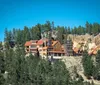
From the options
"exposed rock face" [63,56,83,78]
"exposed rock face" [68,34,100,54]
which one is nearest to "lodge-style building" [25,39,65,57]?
"exposed rock face" [63,56,83,78]

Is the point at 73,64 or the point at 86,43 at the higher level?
the point at 86,43

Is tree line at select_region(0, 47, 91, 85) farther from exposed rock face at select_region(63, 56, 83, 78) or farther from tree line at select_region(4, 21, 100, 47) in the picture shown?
tree line at select_region(4, 21, 100, 47)

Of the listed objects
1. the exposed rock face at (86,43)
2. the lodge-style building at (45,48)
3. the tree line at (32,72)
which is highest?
the exposed rock face at (86,43)

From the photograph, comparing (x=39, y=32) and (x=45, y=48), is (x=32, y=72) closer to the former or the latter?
(x=45, y=48)

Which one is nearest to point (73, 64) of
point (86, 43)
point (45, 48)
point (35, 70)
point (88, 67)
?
point (88, 67)

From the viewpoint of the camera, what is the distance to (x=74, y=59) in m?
99.1

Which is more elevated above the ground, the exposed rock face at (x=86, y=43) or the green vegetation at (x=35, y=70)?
the exposed rock face at (x=86, y=43)

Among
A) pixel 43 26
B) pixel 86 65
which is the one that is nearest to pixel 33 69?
pixel 86 65

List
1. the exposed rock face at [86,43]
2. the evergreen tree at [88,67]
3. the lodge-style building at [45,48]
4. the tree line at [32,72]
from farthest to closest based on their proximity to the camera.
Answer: the exposed rock face at [86,43], the lodge-style building at [45,48], the evergreen tree at [88,67], the tree line at [32,72]

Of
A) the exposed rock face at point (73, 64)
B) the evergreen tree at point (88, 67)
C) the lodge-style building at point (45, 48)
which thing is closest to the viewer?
the evergreen tree at point (88, 67)

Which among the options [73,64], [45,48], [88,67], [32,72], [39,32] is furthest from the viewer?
[39,32]

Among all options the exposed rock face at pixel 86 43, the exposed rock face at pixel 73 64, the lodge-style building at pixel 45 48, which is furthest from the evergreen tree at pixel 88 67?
the exposed rock face at pixel 86 43

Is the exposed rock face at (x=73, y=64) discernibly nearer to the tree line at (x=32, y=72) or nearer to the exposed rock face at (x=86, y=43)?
the tree line at (x=32, y=72)

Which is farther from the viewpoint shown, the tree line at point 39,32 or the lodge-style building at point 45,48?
the tree line at point 39,32
